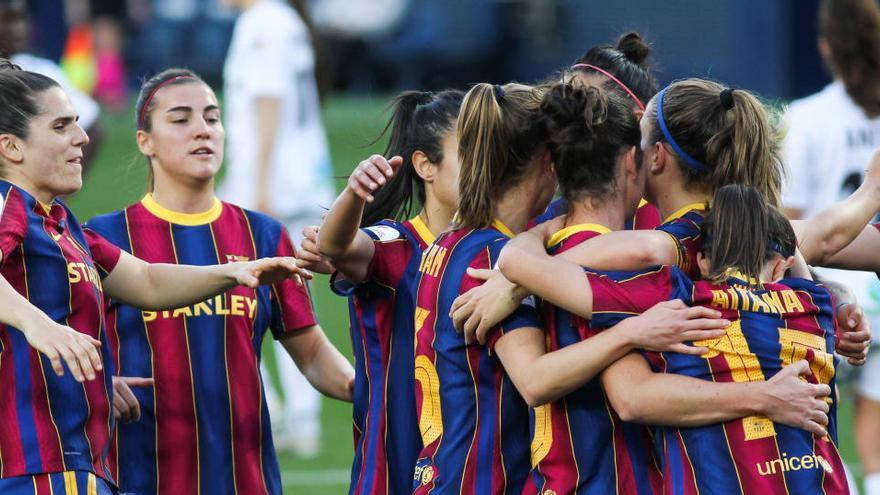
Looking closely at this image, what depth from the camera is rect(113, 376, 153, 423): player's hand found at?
13.3 feet

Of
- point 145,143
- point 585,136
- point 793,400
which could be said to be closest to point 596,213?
point 585,136

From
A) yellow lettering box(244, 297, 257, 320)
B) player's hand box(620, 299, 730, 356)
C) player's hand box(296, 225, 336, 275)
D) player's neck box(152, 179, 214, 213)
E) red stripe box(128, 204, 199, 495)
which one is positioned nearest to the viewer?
player's hand box(620, 299, 730, 356)

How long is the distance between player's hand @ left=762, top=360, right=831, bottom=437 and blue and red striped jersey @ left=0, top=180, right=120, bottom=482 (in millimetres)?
1743

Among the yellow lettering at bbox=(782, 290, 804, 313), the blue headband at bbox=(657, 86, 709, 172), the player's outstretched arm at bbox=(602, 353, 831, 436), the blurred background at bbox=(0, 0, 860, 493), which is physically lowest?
the blurred background at bbox=(0, 0, 860, 493)

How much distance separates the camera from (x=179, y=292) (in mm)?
4121

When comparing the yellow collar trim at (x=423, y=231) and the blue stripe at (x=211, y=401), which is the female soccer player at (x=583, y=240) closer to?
the yellow collar trim at (x=423, y=231)

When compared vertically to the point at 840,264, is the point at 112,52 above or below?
below

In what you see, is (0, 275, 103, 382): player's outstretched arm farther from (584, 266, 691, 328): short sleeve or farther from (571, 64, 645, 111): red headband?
(571, 64, 645, 111): red headband

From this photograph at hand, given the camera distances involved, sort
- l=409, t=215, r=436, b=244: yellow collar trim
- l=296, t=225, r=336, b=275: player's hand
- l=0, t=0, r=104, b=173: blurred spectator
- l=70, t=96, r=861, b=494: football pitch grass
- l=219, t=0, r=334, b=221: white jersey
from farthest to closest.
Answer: l=219, t=0, r=334, b=221: white jersey < l=70, t=96, r=861, b=494: football pitch grass < l=0, t=0, r=104, b=173: blurred spectator < l=409, t=215, r=436, b=244: yellow collar trim < l=296, t=225, r=336, b=275: player's hand

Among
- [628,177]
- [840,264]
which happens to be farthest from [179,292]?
[840,264]

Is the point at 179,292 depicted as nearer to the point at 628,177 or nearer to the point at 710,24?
the point at 628,177

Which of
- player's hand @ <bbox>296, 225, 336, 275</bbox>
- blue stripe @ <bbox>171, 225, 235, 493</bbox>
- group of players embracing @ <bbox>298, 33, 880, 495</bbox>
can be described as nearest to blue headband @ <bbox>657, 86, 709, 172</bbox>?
group of players embracing @ <bbox>298, 33, 880, 495</bbox>

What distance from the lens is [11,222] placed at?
11.9 feet

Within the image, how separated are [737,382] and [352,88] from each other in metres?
18.5
